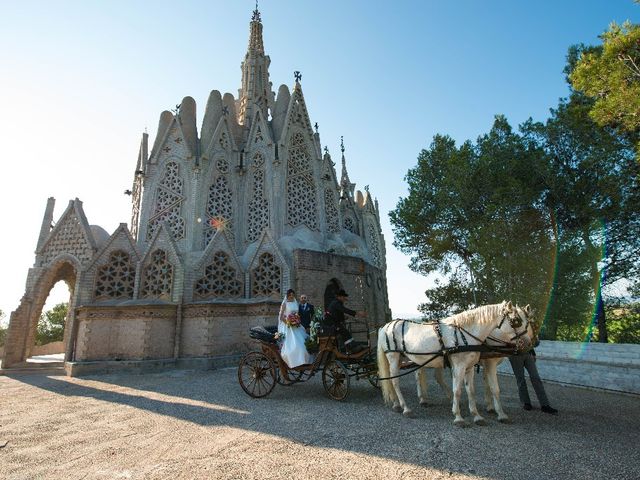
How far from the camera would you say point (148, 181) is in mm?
19906

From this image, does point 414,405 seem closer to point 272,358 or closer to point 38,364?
point 272,358

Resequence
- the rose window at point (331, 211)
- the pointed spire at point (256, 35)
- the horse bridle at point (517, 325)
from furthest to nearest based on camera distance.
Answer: the pointed spire at point (256, 35) → the rose window at point (331, 211) → the horse bridle at point (517, 325)

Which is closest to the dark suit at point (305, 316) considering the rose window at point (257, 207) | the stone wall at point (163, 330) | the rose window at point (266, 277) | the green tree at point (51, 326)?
the stone wall at point (163, 330)

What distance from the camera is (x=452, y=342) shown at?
6402mm

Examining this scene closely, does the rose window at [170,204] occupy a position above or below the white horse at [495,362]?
above

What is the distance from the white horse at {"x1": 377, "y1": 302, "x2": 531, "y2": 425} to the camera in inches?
238

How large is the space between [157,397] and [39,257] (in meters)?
12.2

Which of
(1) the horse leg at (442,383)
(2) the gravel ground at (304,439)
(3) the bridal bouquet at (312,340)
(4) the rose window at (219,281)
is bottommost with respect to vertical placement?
(2) the gravel ground at (304,439)

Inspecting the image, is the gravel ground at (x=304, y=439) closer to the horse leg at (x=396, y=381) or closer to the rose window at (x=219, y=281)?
the horse leg at (x=396, y=381)

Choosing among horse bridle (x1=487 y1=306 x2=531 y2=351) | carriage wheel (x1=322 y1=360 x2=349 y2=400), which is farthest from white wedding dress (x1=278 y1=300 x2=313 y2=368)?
horse bridle (x1=487 y1=306 x2=531 y2=351)

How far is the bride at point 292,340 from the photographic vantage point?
802 cm

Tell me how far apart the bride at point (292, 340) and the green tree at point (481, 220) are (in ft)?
32.6

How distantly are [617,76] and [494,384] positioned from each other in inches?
284

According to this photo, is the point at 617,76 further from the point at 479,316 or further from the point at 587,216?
the point at 587,216
